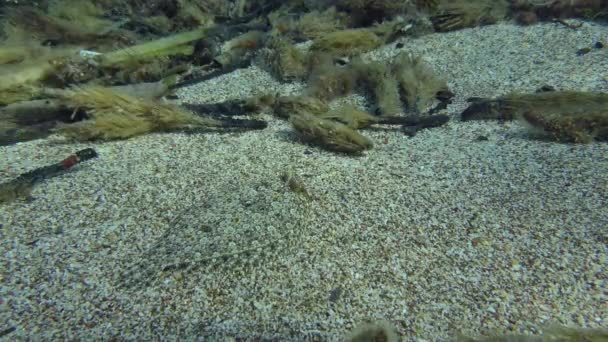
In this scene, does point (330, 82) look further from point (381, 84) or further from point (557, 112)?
point (557, 112)

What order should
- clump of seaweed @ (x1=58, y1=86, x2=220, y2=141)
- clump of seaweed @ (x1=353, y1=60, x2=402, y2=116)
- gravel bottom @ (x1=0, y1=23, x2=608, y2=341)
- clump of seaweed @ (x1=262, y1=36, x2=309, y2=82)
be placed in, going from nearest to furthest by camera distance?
gravel bottom @ (x1=0, y1=23, x2=608, y2=341), clump of seaweed @ (x1=58, y1=86, x2=220, y2=141), clump of seaweed @ (x1=353, y1=60, x2=402, y2=116), clump of seaweed @ (x1=262, y1=36, x2=309, y2=82)

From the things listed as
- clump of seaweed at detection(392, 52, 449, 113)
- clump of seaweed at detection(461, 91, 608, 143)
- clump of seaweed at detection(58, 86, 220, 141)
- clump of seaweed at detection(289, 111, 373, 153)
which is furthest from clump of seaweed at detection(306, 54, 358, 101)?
clump of seaweed at detection(461, 91, 608, 143)

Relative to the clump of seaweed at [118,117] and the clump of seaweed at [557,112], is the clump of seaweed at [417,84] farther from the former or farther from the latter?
the clump of seaweed at [118,117]

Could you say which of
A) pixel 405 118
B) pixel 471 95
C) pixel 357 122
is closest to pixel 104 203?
pixel 357 122

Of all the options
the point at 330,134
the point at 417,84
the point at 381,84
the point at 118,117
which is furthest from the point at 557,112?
the point at 118,117

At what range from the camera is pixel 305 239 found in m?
2.68

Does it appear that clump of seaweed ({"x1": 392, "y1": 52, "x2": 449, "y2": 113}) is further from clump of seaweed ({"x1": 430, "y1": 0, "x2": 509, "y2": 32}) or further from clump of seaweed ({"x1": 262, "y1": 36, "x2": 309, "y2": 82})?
clump of seaweed ({"x1": 430, "y1": 0, "x2": 509, "y2": 32})

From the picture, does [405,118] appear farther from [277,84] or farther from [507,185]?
[277,84]

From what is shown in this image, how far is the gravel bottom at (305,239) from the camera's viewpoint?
2.12m

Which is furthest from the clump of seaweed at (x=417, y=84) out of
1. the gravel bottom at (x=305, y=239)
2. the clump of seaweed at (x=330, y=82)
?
the gravel bottom at (x=305, y=239)

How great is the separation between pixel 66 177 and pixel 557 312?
4.16m

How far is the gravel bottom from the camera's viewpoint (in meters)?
2.12

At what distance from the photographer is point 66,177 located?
11.0ft

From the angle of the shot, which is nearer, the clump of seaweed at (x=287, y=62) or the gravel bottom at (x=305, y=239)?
the gravel bottom at (x=305, y=239)
